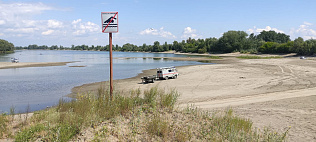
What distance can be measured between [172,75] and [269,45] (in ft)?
321

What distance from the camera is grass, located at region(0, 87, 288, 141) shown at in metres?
7.69

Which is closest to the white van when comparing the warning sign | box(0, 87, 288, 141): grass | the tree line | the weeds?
box(0, 87, 288, 141): grass

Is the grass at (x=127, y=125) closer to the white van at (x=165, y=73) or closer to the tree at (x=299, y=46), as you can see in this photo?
the white van at (x=165, y=73)

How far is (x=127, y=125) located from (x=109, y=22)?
4211 millimetres

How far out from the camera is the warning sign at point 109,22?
31.1ft

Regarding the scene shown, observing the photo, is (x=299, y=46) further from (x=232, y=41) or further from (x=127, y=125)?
(x=127, y=125)

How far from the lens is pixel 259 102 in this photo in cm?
1750

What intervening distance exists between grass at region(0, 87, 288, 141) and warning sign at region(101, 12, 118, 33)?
289 cm

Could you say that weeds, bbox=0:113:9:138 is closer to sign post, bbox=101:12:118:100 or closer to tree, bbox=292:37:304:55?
sign post, bbox=101:12:118:100

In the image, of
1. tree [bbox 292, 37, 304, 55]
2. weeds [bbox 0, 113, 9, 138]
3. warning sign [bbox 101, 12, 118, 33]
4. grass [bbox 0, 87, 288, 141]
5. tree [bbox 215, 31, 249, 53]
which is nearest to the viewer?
grass [bbox 0, 87, 288, 141]

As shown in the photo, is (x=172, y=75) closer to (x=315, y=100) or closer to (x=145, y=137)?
(x=315, y=100)

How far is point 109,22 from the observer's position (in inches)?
377

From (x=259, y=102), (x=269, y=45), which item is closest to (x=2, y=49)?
(x=269, y=45)

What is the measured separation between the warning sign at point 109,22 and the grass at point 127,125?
2888 mm
